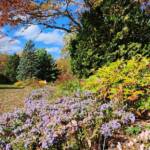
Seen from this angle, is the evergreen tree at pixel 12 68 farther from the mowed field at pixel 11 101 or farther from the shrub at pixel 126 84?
the shrub at pixel 126 84

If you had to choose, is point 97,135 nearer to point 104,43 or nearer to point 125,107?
point 125,107

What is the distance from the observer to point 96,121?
5.60 m

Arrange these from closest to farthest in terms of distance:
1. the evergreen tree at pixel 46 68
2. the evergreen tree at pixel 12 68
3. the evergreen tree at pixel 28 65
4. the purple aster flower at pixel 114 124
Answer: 1. the purple aster flower at pixel 114 124
2. the evergreen tree at pixel 46 68
3. the evergreen tree at pixel 28 65
4. the evergreen tree at pixel 12 68

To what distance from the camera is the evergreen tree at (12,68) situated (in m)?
42.9

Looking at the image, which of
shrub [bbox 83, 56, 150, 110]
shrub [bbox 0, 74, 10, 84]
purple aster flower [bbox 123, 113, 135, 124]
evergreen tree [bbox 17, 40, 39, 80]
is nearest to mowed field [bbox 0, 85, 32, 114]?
shrub [bbox 83, 56, 150, 110]

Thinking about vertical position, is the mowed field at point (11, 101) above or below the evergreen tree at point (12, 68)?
below

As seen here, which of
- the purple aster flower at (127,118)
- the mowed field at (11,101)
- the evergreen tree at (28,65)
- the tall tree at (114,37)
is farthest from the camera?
the evergreen tree at (28,65)

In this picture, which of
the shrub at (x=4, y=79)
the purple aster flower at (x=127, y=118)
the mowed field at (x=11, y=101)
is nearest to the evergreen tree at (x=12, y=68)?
the shrub at (x=4, y=79)

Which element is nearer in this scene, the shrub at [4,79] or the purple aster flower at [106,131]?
the purple aster flower at [106,131]

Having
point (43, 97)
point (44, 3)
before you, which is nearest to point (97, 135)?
point (43, 97)

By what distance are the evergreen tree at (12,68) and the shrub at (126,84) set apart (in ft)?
116

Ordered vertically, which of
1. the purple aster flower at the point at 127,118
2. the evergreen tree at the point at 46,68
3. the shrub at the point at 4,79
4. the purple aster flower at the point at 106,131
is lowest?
the purple aster flower at the point at 106,131

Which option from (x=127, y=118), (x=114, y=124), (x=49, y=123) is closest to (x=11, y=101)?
(x=49, y=123)

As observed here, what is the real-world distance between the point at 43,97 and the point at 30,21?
37.7 feet
